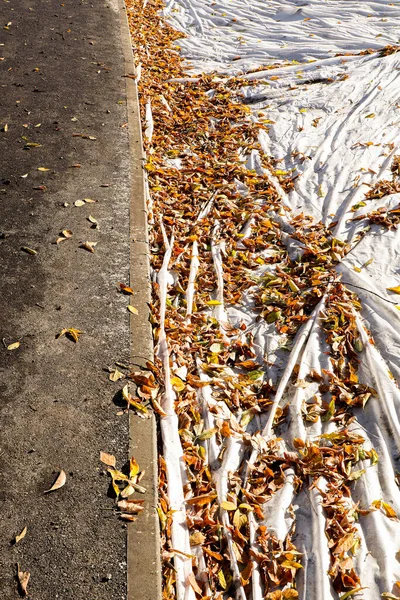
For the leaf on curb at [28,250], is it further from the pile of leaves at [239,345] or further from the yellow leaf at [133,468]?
the yellow leaf at [133,468]

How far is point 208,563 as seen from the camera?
2605mm

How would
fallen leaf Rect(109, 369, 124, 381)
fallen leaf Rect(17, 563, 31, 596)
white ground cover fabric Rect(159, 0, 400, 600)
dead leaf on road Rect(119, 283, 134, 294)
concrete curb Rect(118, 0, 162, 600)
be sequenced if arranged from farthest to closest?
dead leaf on road Rect(119, 283, 134, 294), fallen leaf Rect(109, 369, 124, 381), white ground cover fabric Rect(159, 0, 400, 600), concrete curb Rect(118, 0, 162, 600), fallen leaf Rect(17, 563, 31, 596)

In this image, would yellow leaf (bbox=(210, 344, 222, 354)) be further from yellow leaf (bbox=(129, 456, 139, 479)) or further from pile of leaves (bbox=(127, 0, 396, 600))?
yellow leaf (bbox=(129, 456, 139, 479))

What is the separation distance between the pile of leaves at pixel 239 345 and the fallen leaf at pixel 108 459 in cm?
29

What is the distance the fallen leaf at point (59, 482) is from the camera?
2698 millimetres

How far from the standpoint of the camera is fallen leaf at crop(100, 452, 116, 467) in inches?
112

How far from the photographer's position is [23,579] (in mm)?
2367

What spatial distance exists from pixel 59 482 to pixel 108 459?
0.94ft

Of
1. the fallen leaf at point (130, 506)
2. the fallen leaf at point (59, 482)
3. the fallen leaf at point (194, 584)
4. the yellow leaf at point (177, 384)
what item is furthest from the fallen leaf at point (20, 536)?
the yellow leaf at point (177, 384)

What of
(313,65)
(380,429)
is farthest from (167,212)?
(313,65)

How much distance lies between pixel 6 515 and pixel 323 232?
3625mm

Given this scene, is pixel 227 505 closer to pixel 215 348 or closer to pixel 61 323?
pixel 215 348

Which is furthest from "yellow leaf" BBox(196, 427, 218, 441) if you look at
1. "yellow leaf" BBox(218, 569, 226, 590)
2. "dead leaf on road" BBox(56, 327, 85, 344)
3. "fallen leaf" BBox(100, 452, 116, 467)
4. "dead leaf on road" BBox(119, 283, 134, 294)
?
"dead leaf on road" BBox(119, 283, 134, 294)

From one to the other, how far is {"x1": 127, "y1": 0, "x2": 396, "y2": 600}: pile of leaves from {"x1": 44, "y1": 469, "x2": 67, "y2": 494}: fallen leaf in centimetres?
54
